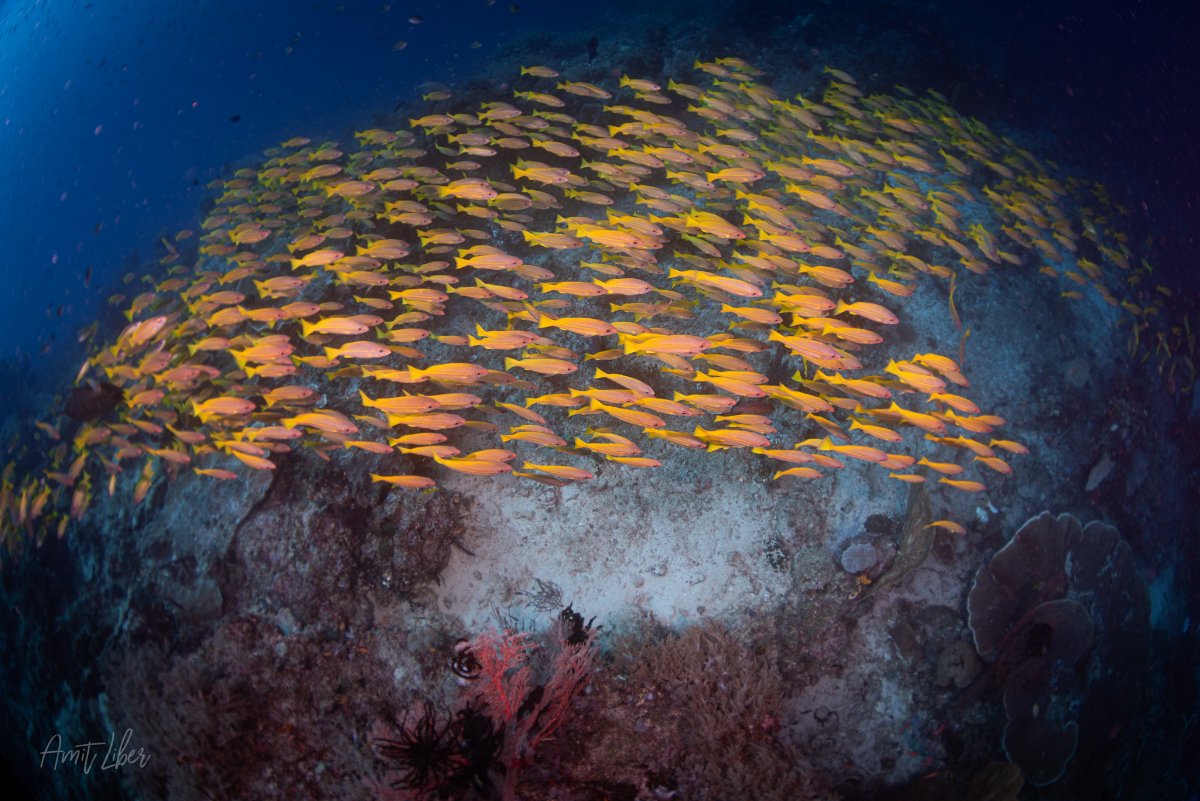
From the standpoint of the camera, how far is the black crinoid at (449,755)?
12.4 feet

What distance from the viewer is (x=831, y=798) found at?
4020 millimetres

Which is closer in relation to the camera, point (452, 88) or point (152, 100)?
point (452, 88)

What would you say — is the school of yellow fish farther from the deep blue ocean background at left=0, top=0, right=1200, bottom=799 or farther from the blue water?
the blue water

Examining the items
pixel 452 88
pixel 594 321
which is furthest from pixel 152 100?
pixel 594 321

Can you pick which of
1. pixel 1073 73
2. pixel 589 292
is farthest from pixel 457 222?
pixel 1073 73

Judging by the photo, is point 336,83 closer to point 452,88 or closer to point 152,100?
point 452,88

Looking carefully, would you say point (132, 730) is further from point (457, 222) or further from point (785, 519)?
point (457, 222)

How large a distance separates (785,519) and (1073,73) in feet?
61.9
